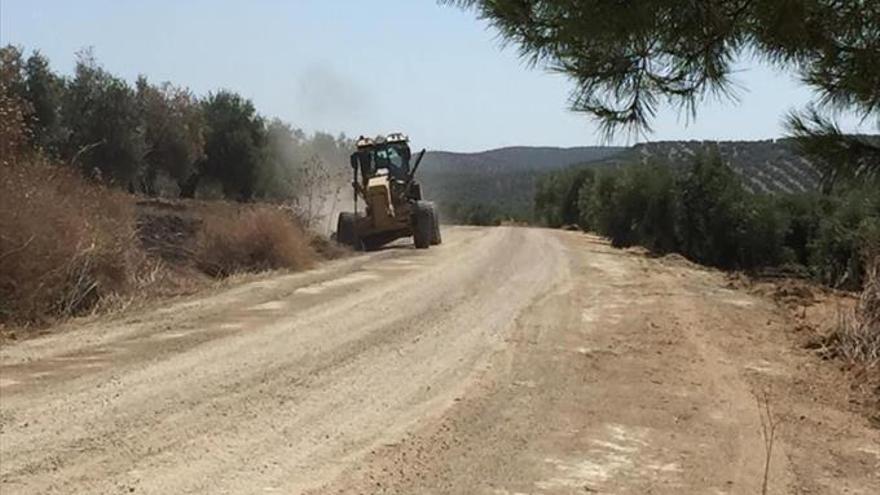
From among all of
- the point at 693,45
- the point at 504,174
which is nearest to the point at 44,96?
the point at 693,45

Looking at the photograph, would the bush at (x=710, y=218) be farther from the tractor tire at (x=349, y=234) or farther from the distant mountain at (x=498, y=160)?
the tractor tire at (x=349, y=234)

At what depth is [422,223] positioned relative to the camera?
2688 cm

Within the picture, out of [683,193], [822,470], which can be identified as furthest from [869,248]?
[683,193]

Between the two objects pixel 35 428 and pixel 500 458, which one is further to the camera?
pixel 35 428

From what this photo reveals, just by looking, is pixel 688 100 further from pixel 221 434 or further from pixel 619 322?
pixel 619 322

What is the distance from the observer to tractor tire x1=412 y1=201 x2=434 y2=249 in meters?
26.7

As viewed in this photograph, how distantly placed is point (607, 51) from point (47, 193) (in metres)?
10.7

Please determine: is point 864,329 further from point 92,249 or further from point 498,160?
point 498,160

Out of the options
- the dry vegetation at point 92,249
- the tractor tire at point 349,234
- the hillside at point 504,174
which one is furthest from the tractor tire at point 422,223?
the hillside at point 504,174

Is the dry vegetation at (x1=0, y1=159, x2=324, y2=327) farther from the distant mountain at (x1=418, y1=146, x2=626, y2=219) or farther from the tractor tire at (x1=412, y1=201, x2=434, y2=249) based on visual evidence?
the distant mountain at (x1=418, y1=146, x2=626, y2=219)

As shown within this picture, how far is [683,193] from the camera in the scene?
147 feet

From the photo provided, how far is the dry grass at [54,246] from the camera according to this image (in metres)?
12.8

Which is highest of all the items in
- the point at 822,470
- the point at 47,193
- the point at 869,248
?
the point at 47,193

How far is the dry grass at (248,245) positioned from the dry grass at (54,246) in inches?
151
